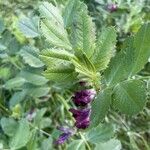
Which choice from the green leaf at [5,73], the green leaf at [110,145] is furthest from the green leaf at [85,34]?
the green leaf at [5,73]

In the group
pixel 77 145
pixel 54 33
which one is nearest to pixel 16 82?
pixel 77 145

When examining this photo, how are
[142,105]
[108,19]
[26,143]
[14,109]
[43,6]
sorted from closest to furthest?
[142,105] → [43,6] → [26,143] → [14,109] → [108,19]

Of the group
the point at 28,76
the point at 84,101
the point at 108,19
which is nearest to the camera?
the point at 84,101

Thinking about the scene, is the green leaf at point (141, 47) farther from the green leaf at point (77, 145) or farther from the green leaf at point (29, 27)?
the green leaf at point (77, 145)

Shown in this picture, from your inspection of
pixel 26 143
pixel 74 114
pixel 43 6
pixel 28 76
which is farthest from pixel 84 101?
pixel 28 76

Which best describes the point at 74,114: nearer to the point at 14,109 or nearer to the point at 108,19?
the point at 14,109

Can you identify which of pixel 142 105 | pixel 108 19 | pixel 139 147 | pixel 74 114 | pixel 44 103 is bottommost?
pixel 139 147

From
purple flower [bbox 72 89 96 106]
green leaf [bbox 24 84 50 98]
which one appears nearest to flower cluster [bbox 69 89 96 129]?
purple flower [bbox 72 89 96 106]
